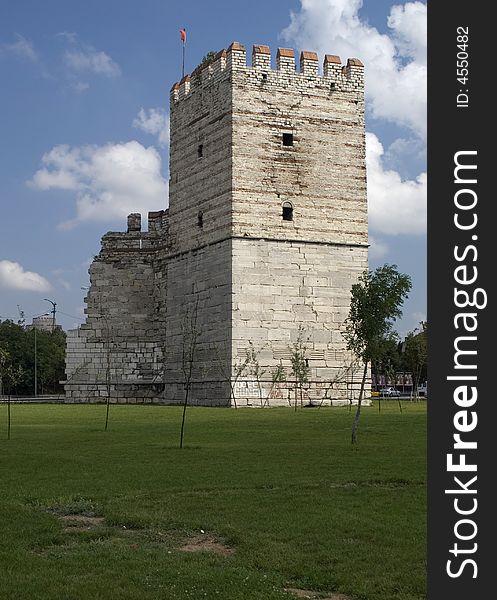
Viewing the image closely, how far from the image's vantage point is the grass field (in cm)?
821

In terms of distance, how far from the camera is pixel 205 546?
9641 millimetres

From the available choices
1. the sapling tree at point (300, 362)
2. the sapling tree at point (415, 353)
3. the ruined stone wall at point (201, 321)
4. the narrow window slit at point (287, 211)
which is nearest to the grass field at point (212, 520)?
the sapling tree at point (300, 362)

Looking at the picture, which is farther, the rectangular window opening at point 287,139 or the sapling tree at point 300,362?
the rectangular window opening at point 287,139

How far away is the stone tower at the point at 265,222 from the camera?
38094mm

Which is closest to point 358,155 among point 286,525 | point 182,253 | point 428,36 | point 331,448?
point 182,253

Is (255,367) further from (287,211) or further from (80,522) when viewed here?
(80,522)

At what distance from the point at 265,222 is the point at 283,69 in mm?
6882

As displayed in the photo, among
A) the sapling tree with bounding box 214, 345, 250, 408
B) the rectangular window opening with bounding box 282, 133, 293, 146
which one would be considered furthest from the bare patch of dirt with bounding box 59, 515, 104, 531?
the rectangular window opening with bounding box 282, 133, 293, 146

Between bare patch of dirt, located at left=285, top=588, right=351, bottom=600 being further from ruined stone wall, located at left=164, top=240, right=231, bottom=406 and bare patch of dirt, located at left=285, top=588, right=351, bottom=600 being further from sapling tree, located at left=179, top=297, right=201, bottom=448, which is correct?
sapling tree, located at left=179, top=297, right=201, bottom=448

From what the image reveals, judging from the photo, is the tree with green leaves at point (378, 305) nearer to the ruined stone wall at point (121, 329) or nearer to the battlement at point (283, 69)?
the battlement at point (283, 69)

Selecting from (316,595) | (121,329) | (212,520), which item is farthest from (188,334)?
(316,595)

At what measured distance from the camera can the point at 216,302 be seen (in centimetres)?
3891

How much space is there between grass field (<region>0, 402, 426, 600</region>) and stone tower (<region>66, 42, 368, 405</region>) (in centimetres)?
1823

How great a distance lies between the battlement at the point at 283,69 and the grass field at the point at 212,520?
2316 cm
